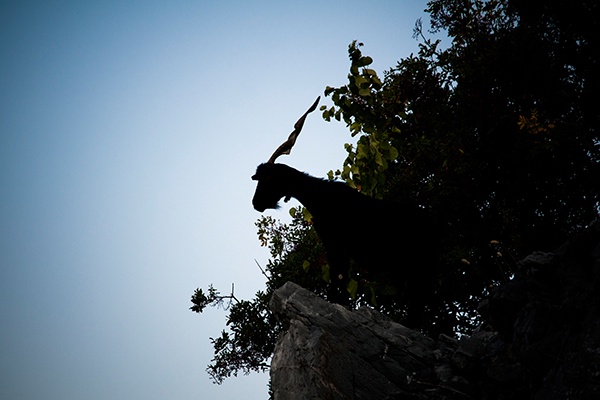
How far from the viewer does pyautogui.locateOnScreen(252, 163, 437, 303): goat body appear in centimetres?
682

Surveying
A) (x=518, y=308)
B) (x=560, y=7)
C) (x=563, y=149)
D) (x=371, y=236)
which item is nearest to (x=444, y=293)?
(x=371, y=236)

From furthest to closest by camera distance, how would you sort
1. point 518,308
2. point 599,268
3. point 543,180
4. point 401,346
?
point 543,180 < point 401,346 < point 518,308 < point 599,268

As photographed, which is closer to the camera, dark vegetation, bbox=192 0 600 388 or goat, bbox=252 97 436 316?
goat, bbox=252 97 436 316

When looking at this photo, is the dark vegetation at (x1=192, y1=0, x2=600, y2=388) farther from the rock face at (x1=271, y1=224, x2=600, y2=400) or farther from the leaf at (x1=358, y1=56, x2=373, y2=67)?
the rock face at (x1=271, y1=224, x2=600, y2=400)

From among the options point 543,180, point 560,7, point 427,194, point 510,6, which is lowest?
point 543,180

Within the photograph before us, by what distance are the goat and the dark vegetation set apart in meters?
0.77

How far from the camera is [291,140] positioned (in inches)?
287

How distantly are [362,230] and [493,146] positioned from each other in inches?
154

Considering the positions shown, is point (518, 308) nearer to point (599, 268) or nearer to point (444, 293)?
point (599, 268)

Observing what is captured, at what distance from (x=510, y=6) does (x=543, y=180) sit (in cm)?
393

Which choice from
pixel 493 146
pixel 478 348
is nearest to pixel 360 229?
pixel 478 348

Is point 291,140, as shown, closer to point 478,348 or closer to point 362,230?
point 362,230

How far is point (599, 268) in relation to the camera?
3201 mm

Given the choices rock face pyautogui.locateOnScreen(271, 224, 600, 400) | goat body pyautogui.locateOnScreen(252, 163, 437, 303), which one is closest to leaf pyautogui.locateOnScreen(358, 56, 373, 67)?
goat body pyautogui.locateOnScreen(252, 163, 437, 303)
